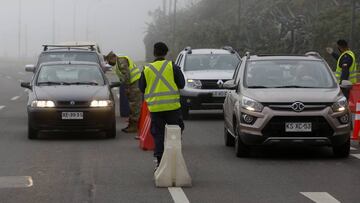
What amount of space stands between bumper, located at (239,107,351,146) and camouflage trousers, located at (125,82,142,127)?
15.9ft

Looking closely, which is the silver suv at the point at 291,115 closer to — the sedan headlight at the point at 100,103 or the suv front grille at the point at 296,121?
the suv front grille at the point at 296,121

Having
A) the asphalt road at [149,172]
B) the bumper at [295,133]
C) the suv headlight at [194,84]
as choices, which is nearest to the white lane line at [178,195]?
the asphalt road at [149,172]

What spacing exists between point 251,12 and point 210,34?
5.70 m

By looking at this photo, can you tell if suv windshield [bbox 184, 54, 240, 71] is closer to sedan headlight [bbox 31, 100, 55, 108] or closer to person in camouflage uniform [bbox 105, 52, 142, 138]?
person in camouflage uniform [bbox 105, 52, 142, 138]

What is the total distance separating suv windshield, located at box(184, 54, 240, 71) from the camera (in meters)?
20.8

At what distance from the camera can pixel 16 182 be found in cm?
1007

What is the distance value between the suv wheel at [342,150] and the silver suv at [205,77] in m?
6.50

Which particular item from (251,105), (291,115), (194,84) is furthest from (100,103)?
(194,84)

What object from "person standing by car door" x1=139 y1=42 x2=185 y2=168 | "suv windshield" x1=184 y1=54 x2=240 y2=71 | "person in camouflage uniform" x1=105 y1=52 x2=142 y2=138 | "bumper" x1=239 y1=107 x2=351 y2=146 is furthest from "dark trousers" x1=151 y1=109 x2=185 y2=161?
"suv windshield" x1=184 y1=54 x2=240 y2=71

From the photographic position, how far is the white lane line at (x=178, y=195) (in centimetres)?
878

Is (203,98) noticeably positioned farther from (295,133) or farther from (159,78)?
(159,78)

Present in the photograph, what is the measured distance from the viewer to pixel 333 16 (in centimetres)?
3884

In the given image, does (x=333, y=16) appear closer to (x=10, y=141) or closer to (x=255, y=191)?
(x=10, y=141)

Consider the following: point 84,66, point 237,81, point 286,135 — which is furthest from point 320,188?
point 84,66
